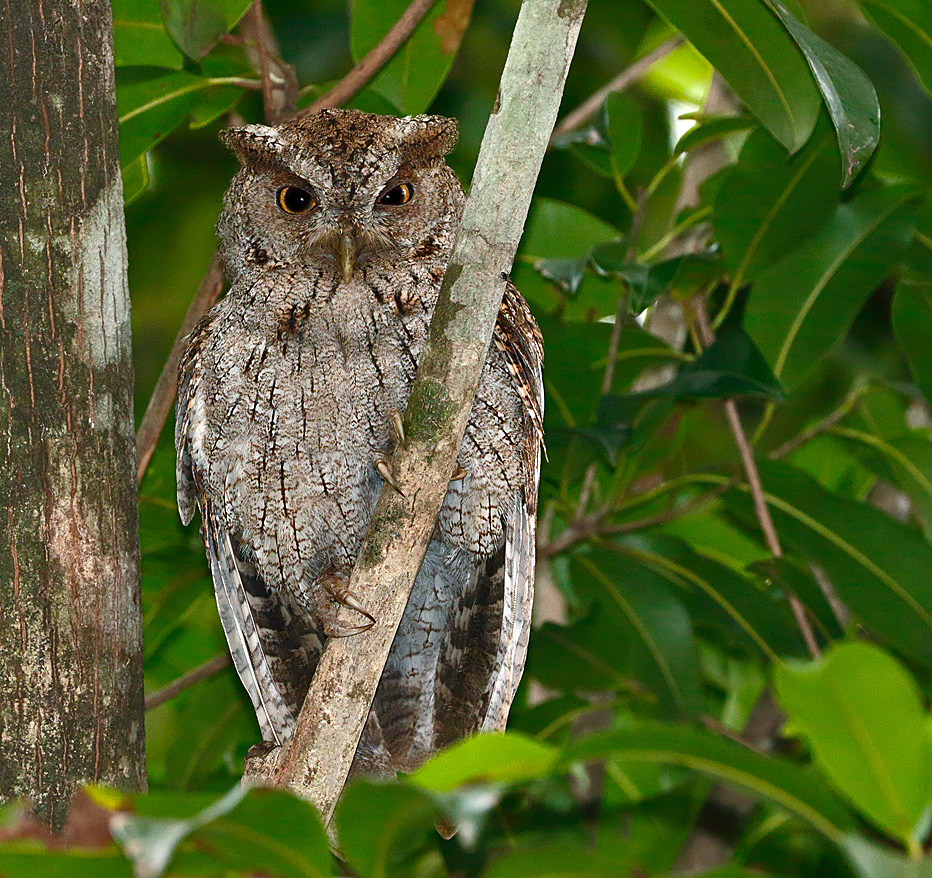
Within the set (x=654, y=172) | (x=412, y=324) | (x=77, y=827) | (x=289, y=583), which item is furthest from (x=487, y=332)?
(x=654, y=172)

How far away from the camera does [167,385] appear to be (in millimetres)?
2256

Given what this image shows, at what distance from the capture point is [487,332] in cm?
147

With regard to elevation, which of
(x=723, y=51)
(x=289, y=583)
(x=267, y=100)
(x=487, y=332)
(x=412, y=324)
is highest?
(x=723, y=51)

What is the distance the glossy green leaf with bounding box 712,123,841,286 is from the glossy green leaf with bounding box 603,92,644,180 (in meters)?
0.24

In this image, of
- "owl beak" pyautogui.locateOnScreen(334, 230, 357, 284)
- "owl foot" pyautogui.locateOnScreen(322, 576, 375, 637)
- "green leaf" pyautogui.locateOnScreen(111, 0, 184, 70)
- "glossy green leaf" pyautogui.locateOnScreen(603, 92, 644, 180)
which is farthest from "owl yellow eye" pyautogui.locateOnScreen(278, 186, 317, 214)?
"owl foot" pyautogui.locateOnScreen(322, 576, 375, 637)

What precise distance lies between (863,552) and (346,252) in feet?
4.35

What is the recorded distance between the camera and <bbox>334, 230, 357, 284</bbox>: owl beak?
6.78 feet

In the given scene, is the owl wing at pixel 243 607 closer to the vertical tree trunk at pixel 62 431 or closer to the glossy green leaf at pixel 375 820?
the vertical tree trunk at pixel 62 431

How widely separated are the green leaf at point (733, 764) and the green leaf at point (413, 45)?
2.07 meters

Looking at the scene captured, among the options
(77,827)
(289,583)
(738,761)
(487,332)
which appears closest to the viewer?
(738,761)

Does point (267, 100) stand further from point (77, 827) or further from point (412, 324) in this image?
point (77, 827)

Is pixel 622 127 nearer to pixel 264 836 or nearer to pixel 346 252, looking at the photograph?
pixel 346 252

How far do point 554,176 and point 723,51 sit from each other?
1.31 m

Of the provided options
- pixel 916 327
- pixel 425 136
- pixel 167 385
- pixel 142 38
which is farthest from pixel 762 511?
pixel 142 38
